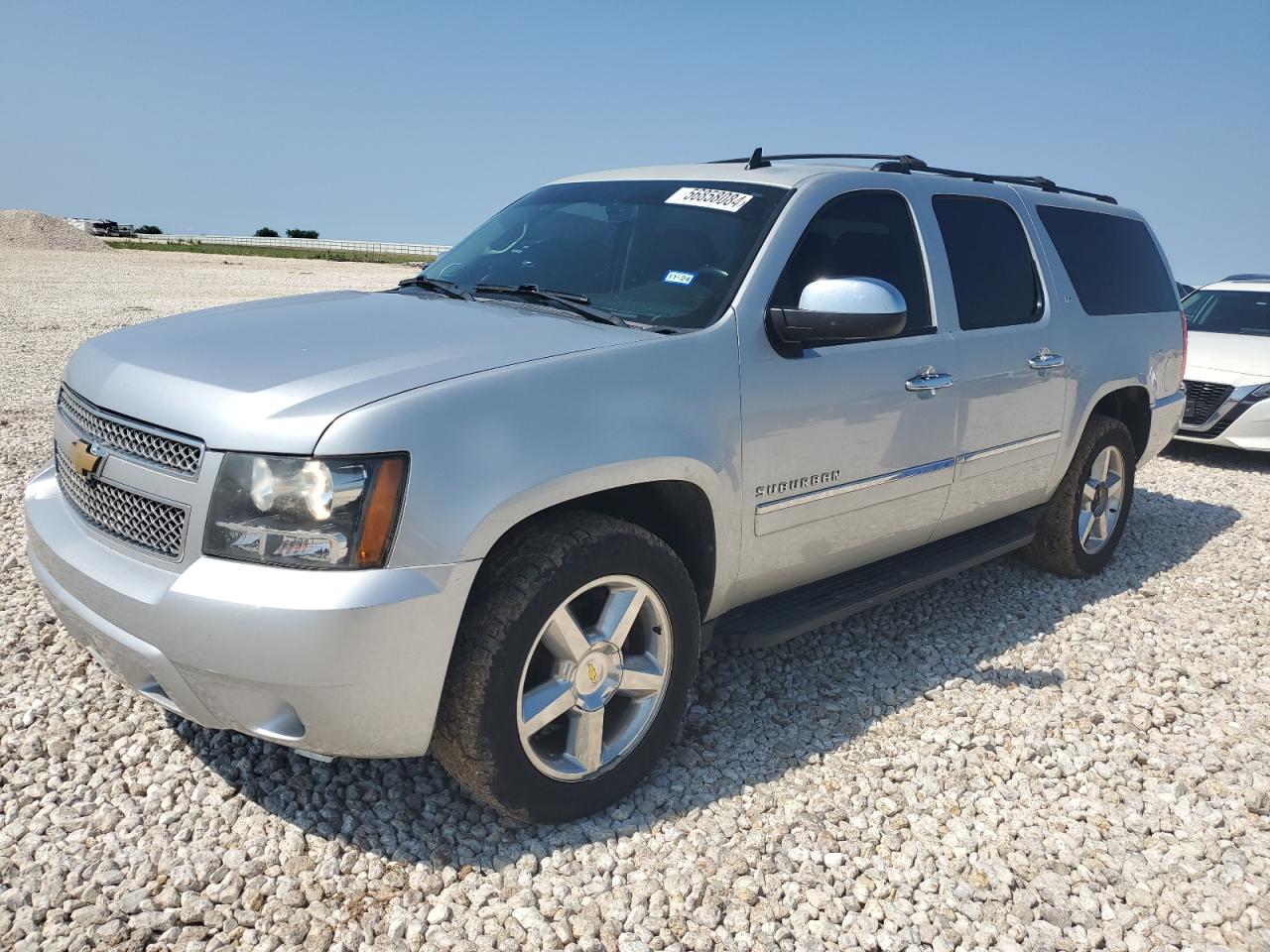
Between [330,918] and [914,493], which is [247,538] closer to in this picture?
[330,918]

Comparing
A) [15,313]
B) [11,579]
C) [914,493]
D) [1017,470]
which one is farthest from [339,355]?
[15,313]

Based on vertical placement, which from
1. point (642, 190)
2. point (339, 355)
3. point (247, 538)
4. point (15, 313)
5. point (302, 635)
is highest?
point (642, 190)

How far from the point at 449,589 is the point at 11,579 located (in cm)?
315

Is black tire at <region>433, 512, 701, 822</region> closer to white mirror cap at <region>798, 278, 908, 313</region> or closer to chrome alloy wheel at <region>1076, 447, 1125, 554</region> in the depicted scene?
white mirror cap at <region>798, 278, 908, 313</region>

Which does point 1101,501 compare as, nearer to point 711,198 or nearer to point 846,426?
point 846,426

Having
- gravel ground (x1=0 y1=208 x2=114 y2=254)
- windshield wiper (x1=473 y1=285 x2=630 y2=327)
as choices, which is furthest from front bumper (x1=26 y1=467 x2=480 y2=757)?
gravel ground (x1=0 y1=208 x2=114 y2=254)

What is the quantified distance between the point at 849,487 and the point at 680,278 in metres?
0.96

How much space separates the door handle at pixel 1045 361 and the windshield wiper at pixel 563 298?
2.14 meters

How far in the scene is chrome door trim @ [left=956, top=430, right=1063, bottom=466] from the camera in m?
3.97

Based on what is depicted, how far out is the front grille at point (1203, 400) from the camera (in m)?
8.32

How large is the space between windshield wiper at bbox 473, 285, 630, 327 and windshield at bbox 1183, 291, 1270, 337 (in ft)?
26.7

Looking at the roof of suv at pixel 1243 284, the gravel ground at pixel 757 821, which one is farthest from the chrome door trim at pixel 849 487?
the roof of suv at pixel 1243 284

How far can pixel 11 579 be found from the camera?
4391mm

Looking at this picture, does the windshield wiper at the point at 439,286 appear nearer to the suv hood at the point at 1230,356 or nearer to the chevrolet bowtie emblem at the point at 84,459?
the chevrolet bowtie emblem at the point at 84,459
